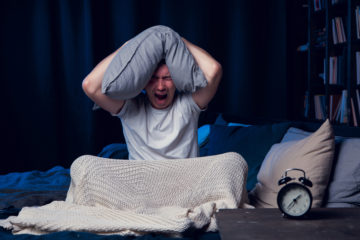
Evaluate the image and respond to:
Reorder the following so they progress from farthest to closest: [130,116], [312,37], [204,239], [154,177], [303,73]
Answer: [303,73]
[312,37]
[130,116]
[154,177]
[204,239]

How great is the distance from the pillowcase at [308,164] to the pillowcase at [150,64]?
422 mm

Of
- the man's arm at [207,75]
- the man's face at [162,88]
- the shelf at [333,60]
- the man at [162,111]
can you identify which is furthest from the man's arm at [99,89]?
the shelf at [333,60]

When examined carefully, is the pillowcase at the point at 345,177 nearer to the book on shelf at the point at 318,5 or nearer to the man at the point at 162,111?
the man at the point at 162,111

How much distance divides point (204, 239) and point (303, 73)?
9.94 feet

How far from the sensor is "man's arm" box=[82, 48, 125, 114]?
5.87 ft

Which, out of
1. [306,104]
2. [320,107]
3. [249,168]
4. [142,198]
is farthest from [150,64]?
[306,104]

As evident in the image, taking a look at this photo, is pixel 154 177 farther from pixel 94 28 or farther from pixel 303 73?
pixel 303 73

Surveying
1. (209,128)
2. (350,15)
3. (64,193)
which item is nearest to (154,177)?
(64,193)

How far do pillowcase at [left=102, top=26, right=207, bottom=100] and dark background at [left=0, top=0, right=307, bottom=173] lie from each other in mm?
1940

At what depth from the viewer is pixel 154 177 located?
1.50 m

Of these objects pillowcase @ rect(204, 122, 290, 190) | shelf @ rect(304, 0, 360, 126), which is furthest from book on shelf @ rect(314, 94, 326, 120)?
pillowcase @ rect(204, 122, 290, 190)

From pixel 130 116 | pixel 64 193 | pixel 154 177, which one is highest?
pixel 130 116

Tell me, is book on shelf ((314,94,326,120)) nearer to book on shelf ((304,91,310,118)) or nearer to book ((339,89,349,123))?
book on shelf ((304,91,310,118))

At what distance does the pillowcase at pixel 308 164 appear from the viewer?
147 centimetres
